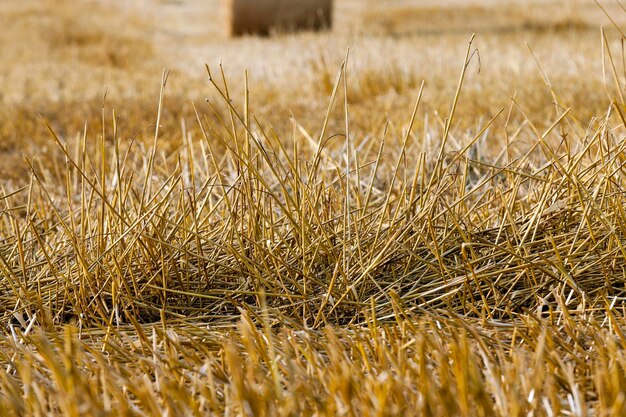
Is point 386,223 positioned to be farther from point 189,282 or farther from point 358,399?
point 358,399

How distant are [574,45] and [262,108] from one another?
104 inches

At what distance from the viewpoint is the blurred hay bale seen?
26.8ft

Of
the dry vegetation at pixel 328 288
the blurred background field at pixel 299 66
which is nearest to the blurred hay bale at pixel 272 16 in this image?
the blurred background field at pixel 299 66

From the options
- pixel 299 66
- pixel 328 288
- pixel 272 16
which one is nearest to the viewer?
pixel 328 288

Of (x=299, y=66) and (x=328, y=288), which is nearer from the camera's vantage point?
(x=328, y=288)

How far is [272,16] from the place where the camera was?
8.30 m

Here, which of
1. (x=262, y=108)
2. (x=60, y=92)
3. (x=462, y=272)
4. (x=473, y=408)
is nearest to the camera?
(x=473, y=408)

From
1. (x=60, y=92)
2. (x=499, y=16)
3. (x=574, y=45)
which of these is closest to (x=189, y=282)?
(x=60, y=92)

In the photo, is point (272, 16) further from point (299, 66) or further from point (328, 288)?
point (328, 288)

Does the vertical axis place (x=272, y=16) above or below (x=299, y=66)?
above

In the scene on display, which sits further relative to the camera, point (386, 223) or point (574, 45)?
point (574, 45)

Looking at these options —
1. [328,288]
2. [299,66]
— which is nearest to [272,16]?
[299,66]

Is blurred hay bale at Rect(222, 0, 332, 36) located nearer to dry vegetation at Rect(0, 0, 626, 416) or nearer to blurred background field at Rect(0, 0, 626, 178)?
blurred background field at Rect(0, 0, 626, 178)

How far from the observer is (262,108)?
13.1ft
